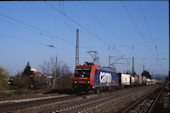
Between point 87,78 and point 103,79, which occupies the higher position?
point 87,78

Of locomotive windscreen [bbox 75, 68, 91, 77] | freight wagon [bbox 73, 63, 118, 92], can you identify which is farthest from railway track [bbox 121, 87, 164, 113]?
locomotive windscreen [bbox 75, 68, 91, 77]

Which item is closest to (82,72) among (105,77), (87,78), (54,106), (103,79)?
(87,78)

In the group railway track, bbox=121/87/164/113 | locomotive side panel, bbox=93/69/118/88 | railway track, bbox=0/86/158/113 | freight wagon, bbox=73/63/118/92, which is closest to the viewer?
railway track, bbox=0/86/158/113

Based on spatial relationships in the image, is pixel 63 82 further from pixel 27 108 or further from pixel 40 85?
pixel 27 108

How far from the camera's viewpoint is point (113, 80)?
1176 inches

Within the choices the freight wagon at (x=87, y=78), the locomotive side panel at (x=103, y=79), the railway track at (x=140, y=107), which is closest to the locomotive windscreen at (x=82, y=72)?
the freight wagon at (x=87, y=78)

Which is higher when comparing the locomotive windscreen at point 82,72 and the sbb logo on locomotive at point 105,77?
the locomotive windscreen at point 82,72

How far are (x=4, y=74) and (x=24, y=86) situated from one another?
655cm

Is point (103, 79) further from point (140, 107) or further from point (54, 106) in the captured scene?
point (54, 106)

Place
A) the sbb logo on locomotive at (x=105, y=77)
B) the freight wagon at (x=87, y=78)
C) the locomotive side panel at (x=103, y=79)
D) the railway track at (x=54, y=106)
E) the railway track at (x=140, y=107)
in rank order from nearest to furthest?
the railway track at (x=54, y=106)
the railway track at (x=140, y=107)
the freight wagon at (x=87, y=78)
the locomotive side panel at (x=103, y=79)
the sbb logo on locomotive at (x=105, y=77)

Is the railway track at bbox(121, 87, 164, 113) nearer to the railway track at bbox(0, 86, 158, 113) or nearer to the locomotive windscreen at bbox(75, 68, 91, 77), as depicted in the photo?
the railway track at bbox(0, 86, 158, 113)

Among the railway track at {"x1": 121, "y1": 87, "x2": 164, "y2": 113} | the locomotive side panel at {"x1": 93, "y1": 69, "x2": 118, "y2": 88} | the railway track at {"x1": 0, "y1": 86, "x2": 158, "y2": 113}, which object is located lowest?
the railway track at {"x1": 121, "y1": 87, "x2": 164, "y2": 113}

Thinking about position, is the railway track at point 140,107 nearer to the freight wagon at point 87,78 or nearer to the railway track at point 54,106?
the railway track at point 54,106

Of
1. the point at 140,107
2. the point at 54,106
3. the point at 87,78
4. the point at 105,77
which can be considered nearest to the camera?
the point at 54,106
